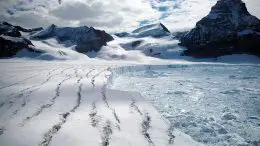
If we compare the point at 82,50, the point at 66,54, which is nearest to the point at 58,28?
the point at 82,50

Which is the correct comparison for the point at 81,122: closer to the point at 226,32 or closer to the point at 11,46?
the point at 11,46

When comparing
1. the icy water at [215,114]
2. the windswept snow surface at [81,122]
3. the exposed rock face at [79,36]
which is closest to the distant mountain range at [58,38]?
the exposed rock face at [79,36]

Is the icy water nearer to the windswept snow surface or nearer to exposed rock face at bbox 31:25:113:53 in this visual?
the windswept snow surface

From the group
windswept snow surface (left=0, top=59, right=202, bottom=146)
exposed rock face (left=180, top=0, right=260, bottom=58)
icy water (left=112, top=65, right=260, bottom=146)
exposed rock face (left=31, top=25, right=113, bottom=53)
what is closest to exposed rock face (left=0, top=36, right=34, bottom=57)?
exposed rock face (left=31, top=25, right=113, bottom=53)

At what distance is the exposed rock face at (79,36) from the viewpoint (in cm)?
5856

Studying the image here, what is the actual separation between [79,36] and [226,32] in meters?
35.0

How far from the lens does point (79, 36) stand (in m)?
64.3

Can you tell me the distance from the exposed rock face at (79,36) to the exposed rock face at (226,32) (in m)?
21.0

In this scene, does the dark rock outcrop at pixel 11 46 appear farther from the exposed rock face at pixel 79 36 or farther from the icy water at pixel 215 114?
the icy water at pixel 215 114

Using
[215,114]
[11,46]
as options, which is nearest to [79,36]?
[11,46]

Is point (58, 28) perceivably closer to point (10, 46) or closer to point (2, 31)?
point (2, 31)

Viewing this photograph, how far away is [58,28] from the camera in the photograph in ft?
241

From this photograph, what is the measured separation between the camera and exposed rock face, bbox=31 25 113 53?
192 ft

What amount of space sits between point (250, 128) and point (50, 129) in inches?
176
